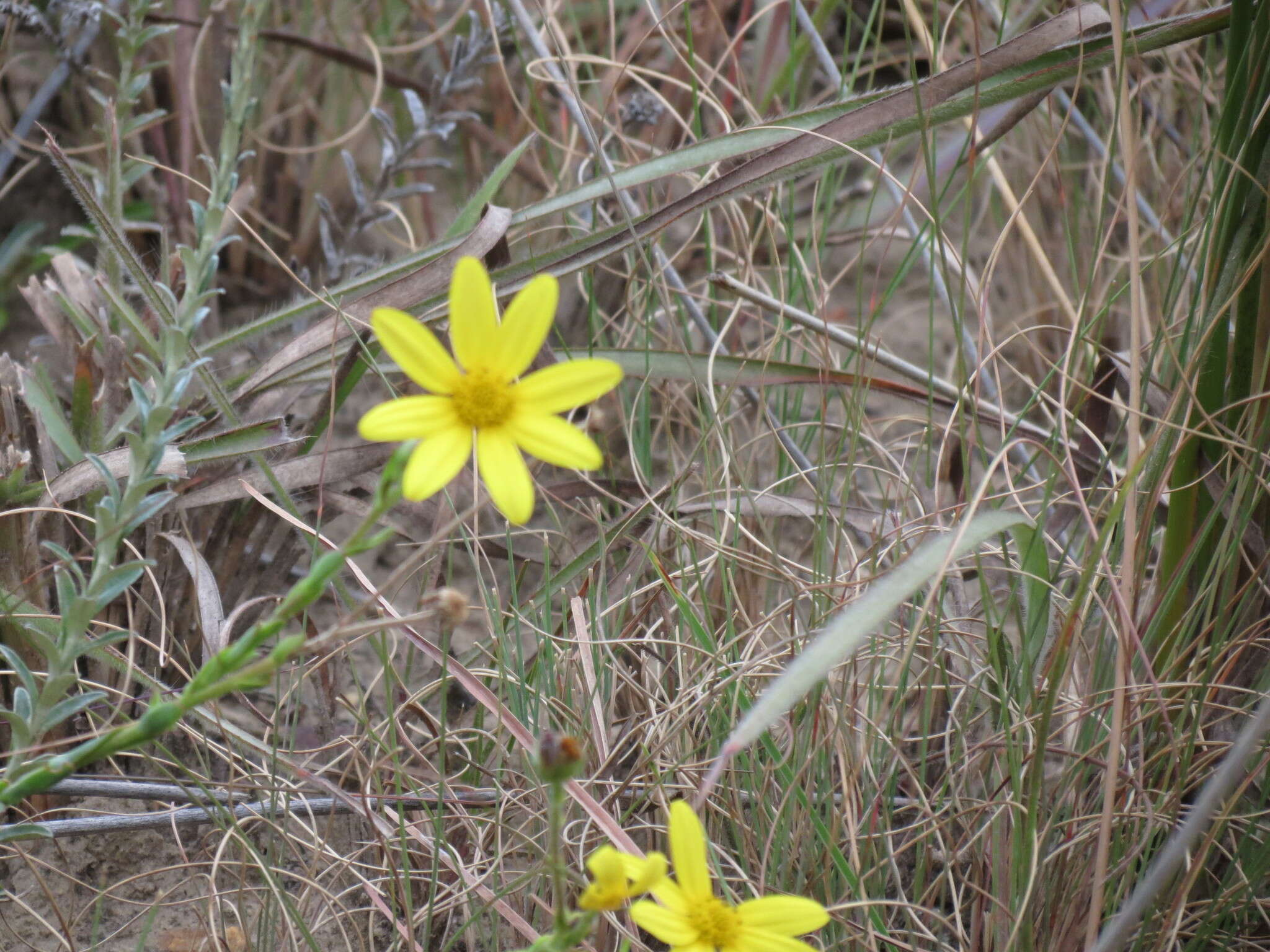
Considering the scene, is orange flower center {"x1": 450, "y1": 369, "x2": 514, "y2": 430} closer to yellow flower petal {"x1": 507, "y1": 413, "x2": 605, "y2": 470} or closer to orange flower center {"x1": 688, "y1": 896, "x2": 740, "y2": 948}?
yellow flower petal {"x1": 507, "y1": 413, "x2": 605, "y2": 470}

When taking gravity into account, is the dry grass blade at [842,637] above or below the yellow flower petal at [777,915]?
above

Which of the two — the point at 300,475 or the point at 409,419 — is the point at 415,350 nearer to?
the point at 409,419

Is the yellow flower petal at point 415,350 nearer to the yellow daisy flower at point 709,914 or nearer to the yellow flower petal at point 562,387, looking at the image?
the yellow flower petal at point 562,387

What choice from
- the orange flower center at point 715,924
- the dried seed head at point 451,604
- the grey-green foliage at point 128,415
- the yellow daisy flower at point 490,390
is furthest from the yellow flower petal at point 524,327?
the orange flower center at point 715,924

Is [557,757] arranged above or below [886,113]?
below

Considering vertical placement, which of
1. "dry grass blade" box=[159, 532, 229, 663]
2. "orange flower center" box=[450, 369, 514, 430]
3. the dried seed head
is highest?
"orange flower center" box=[450, 369, 514, 430]

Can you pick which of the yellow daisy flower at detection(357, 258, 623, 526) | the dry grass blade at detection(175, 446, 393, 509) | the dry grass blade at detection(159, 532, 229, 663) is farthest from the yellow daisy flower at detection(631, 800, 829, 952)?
the dry grass blade at detection(175, 446, 393, 509)

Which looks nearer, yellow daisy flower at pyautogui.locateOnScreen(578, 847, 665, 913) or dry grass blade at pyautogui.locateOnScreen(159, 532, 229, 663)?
yellow daisy flower at pyautogui.locateOnScreen(578, 847, 665, 913)

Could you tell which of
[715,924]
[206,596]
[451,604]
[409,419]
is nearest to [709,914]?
[715,924]
